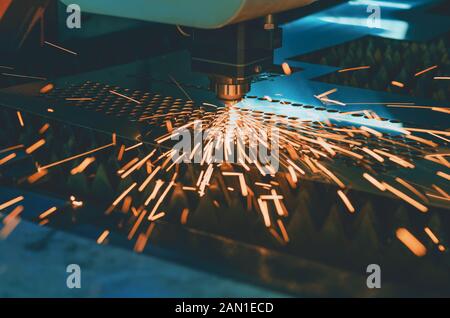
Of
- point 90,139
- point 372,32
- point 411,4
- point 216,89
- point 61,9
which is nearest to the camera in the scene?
point 216,89

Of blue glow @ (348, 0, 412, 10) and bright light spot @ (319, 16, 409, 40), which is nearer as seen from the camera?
bright light spot @ (319, 16, 409, 40)

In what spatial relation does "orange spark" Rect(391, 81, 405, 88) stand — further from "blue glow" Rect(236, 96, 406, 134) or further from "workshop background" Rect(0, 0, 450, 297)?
"blue glow" Rect(236, 96, 406, 134)

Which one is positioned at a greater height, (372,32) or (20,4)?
(20,4)

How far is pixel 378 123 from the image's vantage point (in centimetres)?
Answer: 297

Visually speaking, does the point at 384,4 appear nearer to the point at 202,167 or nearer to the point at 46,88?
the point at 46,88

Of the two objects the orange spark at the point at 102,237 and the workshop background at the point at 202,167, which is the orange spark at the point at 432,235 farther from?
the orange spark at the point at 102,237

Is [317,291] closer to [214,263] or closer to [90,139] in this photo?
[214,263]

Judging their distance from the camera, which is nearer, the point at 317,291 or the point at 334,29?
the point at 317,291

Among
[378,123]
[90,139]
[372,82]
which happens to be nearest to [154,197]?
[90,139]

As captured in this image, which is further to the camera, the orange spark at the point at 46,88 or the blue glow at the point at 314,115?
the orange spark at the point at 46,88

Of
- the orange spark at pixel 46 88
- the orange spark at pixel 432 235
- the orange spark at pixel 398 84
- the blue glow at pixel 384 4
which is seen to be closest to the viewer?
the orange spark at pixel 432 235

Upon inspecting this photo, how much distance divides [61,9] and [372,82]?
1.31 metres

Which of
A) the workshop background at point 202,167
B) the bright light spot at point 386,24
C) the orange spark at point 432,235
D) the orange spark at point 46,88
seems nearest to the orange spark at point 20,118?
the workshop background at point 202,167

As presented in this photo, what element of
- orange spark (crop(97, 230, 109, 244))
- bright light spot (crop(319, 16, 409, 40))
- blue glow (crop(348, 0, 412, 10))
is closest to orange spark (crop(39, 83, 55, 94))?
orange spark (crop(97, 230, 109, 244))
